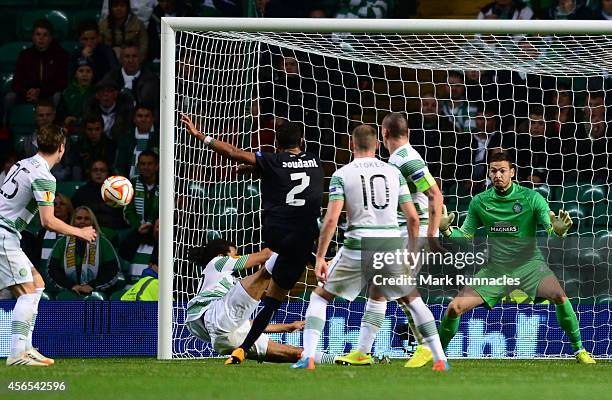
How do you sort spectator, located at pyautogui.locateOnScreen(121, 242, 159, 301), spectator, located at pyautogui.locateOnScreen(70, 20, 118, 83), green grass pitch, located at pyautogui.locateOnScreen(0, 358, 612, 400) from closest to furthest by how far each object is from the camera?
green grass pitch, located at pyautogui.locateOnScreen(0, 358, 612, 400), spectator, located at pyautogui.locateOnScreen(121, 242, 159, 301), spectator, located at pyautogui.locateOnScreen(70, 20, 118, 83)

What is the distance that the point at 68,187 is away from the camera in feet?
48.5

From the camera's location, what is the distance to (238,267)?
10.8m

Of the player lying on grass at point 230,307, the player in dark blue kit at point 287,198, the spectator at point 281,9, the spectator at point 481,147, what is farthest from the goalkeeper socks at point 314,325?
the spectator at point 281,9

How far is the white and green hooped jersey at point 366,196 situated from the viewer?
9.50 m

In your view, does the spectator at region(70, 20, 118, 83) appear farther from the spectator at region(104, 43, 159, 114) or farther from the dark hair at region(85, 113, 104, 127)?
the dark hair at region(85, 113, 104, 127)

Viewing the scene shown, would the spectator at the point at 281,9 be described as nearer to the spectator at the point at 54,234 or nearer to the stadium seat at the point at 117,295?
the spectator at the point at 54,234

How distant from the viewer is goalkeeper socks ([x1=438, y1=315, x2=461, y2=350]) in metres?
11.0

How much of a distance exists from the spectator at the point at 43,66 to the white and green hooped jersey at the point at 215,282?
5.94m

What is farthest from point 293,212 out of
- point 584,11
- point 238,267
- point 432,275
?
point 584,11

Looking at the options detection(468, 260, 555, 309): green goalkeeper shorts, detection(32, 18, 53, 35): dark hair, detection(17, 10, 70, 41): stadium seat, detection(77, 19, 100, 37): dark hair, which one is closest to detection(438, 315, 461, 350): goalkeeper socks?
detection(468, 260, 555, 309): green goalkeeper shorts

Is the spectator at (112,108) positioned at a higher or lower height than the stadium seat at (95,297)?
higher

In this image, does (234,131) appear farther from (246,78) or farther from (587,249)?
(587,249)

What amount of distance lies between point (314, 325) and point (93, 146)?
6.42 m

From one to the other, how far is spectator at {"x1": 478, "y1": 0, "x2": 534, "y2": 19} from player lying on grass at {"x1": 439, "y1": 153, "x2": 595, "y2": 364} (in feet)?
14.8
